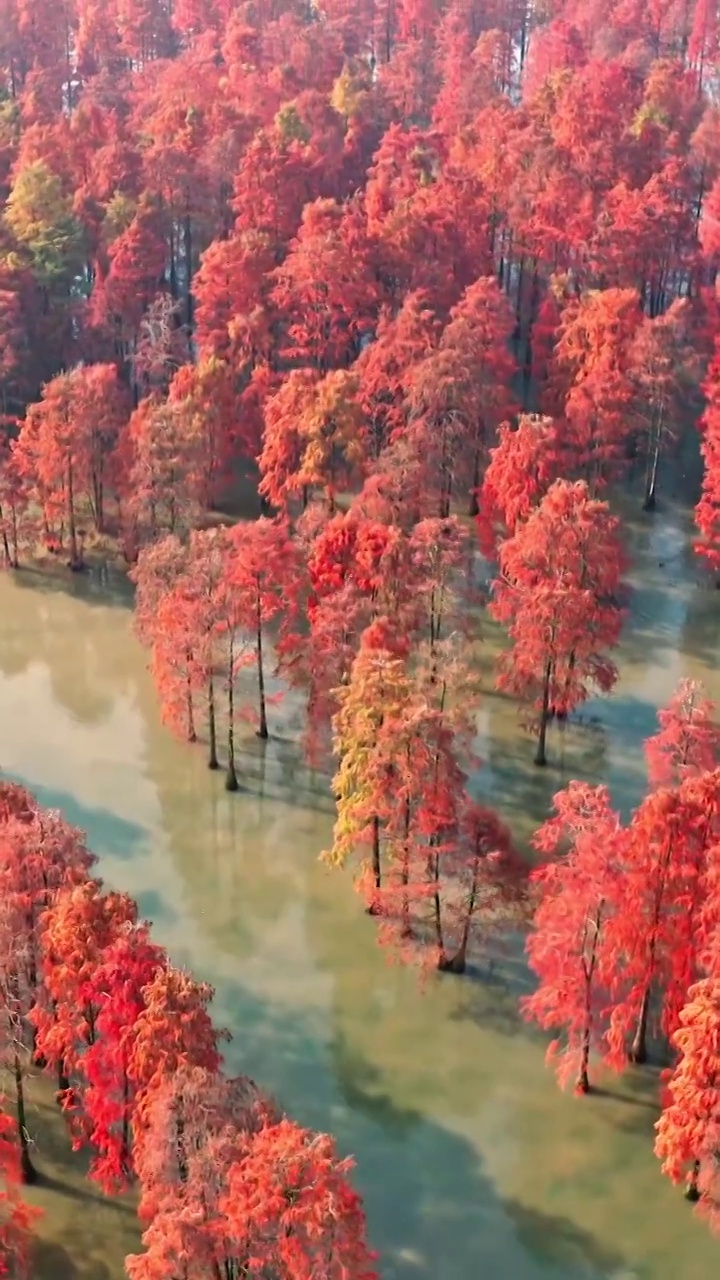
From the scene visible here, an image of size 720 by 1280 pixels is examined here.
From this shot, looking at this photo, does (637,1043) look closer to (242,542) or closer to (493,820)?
(493,820)

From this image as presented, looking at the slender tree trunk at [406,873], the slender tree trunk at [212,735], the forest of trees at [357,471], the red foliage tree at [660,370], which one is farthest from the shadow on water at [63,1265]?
the red foliage tree at [660,370]

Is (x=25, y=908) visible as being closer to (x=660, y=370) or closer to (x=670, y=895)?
(x=670, y=895)

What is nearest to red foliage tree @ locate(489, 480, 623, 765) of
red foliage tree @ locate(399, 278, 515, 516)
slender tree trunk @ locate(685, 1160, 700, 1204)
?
red foliage tree @ locate(399, 278, 515, 516)

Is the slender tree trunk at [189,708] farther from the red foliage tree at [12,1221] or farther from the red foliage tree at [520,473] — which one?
the red foliage tree at [12,1221]

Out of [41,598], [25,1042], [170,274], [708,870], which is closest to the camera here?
[708,870]

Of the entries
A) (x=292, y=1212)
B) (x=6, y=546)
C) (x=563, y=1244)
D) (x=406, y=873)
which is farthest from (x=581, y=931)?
(x=6, y=546)

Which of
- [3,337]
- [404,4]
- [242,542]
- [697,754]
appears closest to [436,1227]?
[697,754]

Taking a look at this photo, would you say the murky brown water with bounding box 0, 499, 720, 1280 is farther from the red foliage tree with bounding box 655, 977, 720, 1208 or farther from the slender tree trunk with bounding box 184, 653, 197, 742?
the red foliage tree with bounding box 655, 977, 720, 1208
